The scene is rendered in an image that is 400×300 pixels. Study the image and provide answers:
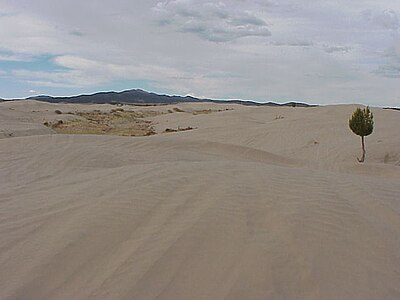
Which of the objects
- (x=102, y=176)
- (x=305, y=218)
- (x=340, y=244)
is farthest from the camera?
(x=102, y=176)

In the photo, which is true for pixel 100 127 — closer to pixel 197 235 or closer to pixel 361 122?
pixel 361 122

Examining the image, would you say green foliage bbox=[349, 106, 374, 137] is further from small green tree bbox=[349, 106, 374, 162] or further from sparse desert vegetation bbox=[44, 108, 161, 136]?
sparse desert vegetation bbox=[44, 108, 161, 136]

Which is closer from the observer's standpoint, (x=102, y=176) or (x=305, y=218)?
(x=305, y=218)

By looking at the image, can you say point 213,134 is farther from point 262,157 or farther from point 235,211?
point 235,211

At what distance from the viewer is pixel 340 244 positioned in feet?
14.1

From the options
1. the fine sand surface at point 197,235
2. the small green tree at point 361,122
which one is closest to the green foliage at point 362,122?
the small green tree at point 361,122

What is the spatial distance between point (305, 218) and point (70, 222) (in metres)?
2.20

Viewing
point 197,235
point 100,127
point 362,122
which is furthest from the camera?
point 100,127

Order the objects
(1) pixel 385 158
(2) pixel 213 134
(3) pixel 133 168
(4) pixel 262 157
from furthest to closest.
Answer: (2) pixel 213 134
(1) pixel 385 158
(4) pixel 262 157
(3) pixel 133 168

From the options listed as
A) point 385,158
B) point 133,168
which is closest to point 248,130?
point 385,158

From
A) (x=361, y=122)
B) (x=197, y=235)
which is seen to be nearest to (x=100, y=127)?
(x=361, y=122)

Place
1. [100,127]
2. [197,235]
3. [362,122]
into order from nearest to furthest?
[197,235] → [362,122] → [100,127]

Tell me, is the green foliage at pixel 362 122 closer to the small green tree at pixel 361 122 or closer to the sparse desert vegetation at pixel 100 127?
the small green tree at pixel 361 122

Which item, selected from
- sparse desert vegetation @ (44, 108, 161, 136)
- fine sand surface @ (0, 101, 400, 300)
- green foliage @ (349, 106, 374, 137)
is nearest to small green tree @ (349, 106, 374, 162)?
green foliage @ (349, 106, 374, 137)
